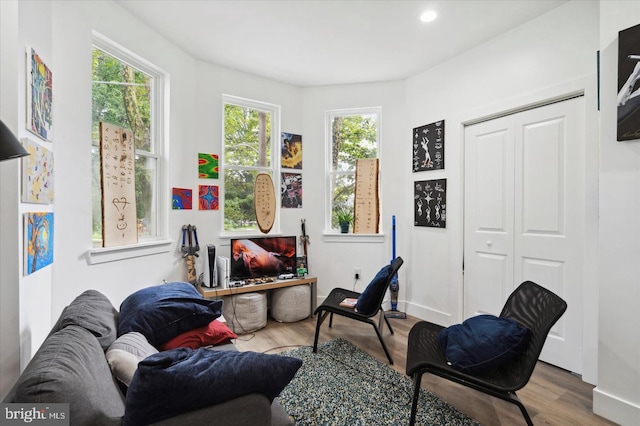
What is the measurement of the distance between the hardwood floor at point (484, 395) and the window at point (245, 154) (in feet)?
4.46

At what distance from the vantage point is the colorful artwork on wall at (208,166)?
327 centimetres

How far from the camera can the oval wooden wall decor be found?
3.62 metres

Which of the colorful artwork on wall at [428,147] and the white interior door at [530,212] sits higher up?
the colorful artwork on wall at [428,147]

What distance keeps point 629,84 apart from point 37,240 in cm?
333

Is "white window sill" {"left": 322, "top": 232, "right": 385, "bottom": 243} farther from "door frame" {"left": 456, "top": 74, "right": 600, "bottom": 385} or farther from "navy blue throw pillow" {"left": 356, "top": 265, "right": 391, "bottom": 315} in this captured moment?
"door frame" {"left": 456, "top": 74, "right": 600, "bottom": 385}

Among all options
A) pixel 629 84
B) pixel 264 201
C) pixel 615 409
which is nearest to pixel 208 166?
pixel 264 201

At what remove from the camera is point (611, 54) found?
1.81 m

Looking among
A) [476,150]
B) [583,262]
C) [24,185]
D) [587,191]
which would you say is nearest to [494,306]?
[583,262]

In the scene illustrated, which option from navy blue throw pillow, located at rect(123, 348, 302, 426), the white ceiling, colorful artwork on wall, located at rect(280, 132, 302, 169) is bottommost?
navy blue throw pillow, located at rect(123, 348, 302, 426)

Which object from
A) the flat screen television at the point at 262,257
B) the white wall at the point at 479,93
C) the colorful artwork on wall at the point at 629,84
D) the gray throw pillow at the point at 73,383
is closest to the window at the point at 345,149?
the white wall at the point at 479,93

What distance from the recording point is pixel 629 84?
1.72 meters

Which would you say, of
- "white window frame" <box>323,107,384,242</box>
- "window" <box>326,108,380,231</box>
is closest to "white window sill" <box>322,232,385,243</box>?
"white window frame" <box>323,107,384,242</box>

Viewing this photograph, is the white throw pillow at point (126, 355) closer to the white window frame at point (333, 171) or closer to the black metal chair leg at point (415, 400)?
the black metal chair leg at point (415, 400)

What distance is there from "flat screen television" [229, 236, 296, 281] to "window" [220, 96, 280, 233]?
286 millimetres
